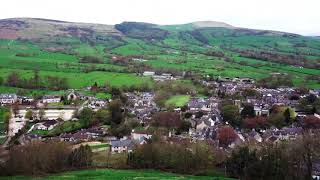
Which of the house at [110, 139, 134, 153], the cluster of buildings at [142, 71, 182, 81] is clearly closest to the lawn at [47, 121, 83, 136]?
the house at [110, 139, 134, 153]

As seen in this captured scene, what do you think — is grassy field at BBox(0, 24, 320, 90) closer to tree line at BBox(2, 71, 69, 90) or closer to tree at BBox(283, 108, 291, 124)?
tree line at BBox(2, 71, 69, 90)

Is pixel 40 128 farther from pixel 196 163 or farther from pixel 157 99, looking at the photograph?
pixel 196 163

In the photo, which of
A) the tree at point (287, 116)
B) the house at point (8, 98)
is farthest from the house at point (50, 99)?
the tree at point (287, 116)

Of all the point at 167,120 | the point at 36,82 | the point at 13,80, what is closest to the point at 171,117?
the point at 167,120

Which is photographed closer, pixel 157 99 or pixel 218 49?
pixel 157 99

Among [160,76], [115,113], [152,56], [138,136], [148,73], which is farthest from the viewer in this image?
[152,56]

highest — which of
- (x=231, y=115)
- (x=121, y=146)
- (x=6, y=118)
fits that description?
(x=231, y=115)

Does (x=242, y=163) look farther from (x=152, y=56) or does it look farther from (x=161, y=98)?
(x=152, y=56)

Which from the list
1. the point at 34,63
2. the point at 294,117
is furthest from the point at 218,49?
the point at 294,117
